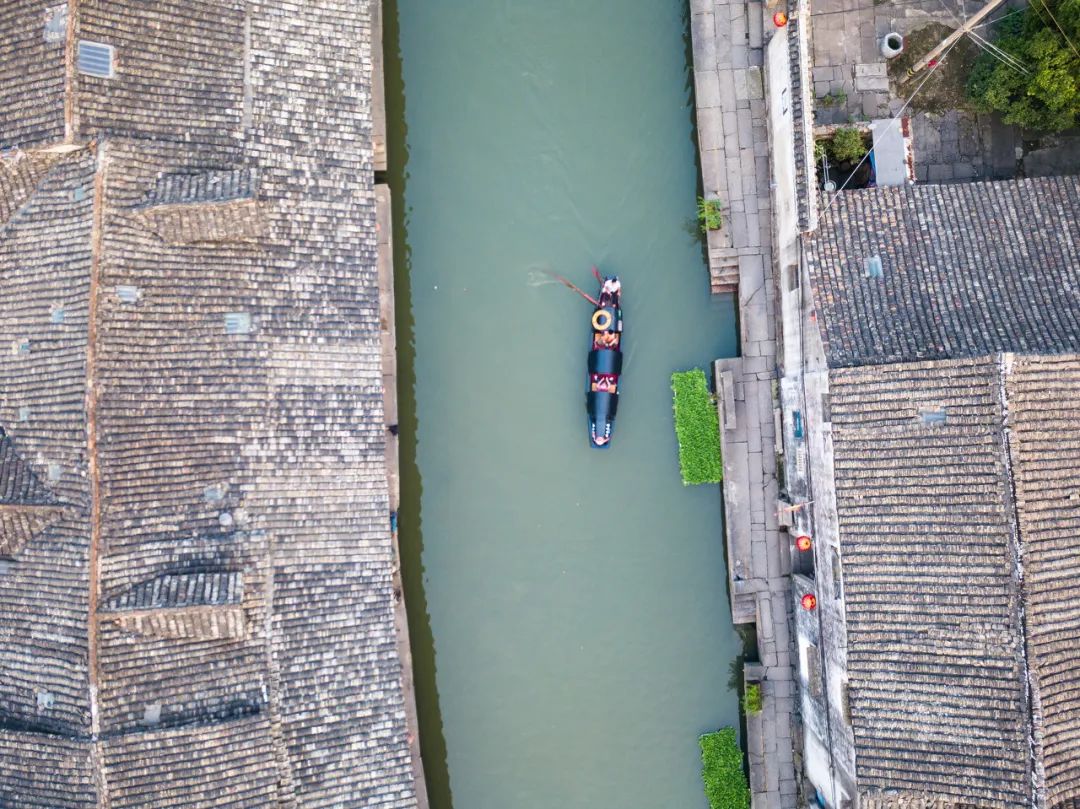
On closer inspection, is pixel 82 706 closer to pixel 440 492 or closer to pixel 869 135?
pixel 440 492

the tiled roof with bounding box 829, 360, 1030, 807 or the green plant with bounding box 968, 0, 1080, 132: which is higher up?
the green plant with bounding box 968, 0, 1080, 132

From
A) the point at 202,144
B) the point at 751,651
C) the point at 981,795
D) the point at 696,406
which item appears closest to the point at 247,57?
the point at 202,144

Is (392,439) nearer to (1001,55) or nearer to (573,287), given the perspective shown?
(573,287)

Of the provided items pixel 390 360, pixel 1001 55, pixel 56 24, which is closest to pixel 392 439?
pixel 390 360

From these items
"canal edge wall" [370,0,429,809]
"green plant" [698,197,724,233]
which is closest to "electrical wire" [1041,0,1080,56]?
"green plant" [698,197,724,233]

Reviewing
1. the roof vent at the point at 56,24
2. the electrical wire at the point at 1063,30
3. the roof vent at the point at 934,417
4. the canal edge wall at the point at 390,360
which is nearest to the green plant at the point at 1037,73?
the electrical wire at the point at 1063,30

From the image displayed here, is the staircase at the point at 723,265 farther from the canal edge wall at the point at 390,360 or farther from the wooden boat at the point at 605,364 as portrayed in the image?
the canal edge wall at the point at 390,360

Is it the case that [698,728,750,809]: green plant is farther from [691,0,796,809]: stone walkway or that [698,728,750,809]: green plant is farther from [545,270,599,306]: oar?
[545,270,599,306]: oar
